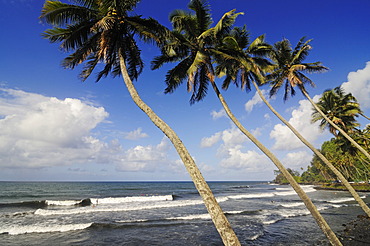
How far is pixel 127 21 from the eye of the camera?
8.05 metres

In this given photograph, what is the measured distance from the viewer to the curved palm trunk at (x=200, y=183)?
412cm

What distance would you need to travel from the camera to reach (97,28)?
7.35m

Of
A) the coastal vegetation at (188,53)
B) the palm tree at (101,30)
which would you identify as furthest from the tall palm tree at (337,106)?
the palm tree at (101,30)

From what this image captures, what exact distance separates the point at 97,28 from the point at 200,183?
6.54 meters

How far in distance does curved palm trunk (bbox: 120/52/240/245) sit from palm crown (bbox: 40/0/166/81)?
9.13 feet

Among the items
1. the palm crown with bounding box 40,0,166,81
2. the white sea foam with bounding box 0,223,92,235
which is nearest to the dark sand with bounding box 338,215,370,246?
the palm crown with bounding box 40,0,166,81

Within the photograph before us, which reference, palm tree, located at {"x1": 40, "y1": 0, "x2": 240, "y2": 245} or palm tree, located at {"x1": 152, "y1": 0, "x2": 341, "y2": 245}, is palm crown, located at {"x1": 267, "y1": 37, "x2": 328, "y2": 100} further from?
palm tree, located at {"x1": 40, "y1": 0, "x2": 240, "y2": 245}

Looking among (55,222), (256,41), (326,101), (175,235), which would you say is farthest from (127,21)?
(326,101)

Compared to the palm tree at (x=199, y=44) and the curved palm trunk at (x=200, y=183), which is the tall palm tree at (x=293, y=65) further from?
the curved palm trunk at (x=200, y=183)

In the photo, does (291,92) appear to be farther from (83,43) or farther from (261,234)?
(83,43)

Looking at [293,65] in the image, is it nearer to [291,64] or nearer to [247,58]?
[291,64]

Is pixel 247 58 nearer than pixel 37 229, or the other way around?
pixel 247 58

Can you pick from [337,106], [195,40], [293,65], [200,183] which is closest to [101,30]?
[195,40]

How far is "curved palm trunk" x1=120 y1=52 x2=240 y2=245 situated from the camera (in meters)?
4.12
